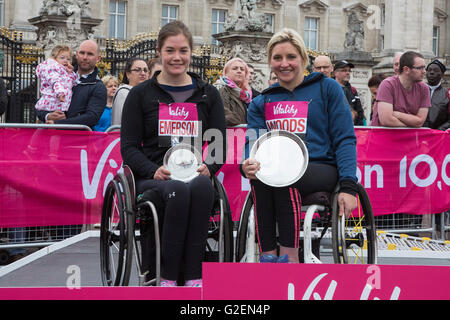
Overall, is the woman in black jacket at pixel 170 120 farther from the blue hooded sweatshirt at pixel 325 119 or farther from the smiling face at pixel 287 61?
the smiling face at pixel 287 61

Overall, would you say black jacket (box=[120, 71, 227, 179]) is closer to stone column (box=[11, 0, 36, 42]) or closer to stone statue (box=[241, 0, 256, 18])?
stone statue (box=[241, 0, 256, 18])

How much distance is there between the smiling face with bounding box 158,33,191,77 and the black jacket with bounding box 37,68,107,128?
9.31ft

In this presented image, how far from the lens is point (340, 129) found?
4.80 m

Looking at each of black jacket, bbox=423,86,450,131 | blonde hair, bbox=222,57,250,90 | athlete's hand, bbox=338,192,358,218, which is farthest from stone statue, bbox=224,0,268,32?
athlete's hand, bbox=338,192,358,218

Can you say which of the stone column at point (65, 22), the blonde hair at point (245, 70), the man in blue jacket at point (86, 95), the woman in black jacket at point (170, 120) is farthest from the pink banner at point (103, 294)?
the stone column at point (65, 22)

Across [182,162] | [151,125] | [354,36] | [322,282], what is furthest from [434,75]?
[354,36]

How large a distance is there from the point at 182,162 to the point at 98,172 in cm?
288

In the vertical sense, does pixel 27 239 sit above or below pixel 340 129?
below

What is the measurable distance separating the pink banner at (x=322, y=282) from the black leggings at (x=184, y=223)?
1337 millimetres

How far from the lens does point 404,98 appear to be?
774cm

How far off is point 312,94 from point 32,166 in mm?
3250

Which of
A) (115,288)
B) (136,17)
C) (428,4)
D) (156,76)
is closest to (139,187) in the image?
(156,76)

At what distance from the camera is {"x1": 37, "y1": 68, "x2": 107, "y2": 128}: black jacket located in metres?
7.50
